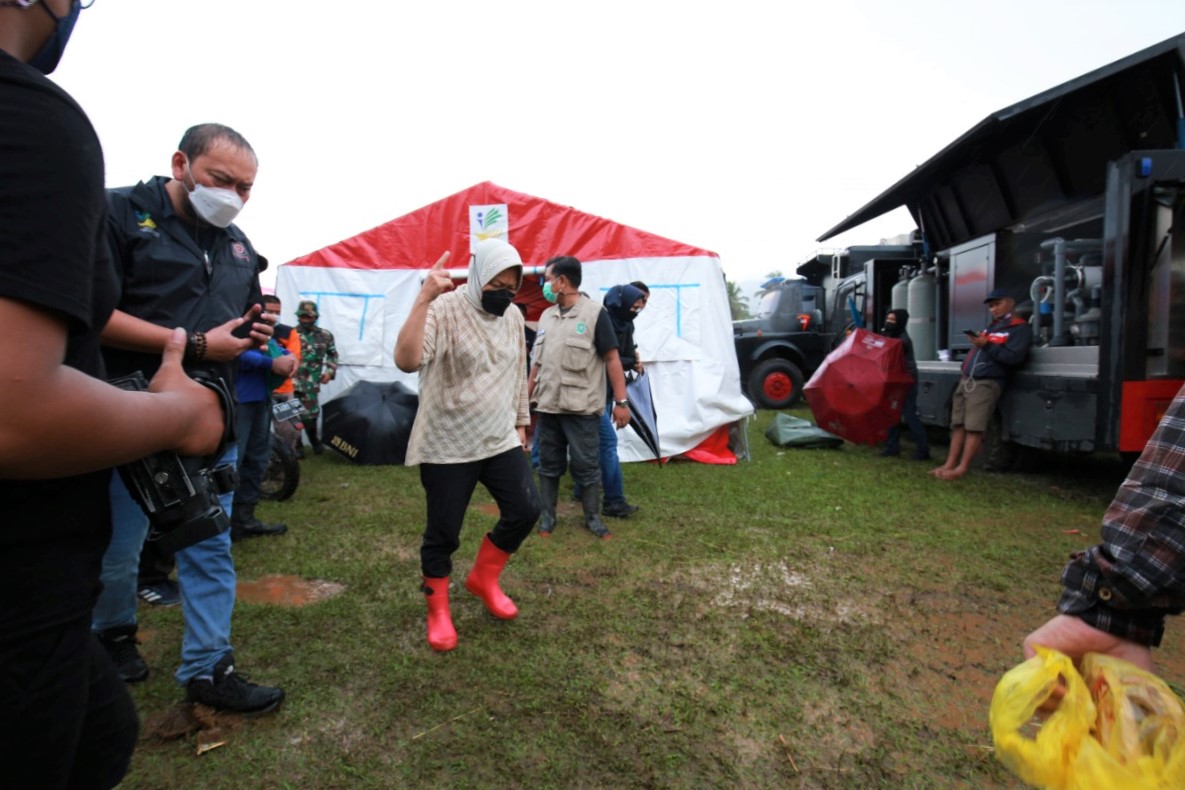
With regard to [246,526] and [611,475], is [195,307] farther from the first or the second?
[611,475]

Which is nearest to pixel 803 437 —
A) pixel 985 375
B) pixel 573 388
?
pixel 985 375

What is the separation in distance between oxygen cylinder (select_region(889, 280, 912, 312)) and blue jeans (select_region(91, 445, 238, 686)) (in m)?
8.84

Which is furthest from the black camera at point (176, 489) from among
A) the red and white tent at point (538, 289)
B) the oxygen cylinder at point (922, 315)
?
the oxygen cylinder at point (922, 315)

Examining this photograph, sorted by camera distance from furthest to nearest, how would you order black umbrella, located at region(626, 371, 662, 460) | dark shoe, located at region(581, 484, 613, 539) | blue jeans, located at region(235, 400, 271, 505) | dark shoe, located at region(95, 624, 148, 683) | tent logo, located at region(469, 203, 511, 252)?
tent logo, located at region(469, 203, 511, 252), black umbrella, located at region(626, 371, 662, 460), dark shoe, located at region(581, 484, 613, 539), blue jeans, located at region(235, 400, 271, 505), dark shoe, located at region(95, 624, 148, 683)

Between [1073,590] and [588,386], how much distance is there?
3564 millimetres

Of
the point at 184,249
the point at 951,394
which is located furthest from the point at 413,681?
the point at 951,394

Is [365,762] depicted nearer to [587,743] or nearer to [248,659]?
[587,743]

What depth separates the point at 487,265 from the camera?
2.98m

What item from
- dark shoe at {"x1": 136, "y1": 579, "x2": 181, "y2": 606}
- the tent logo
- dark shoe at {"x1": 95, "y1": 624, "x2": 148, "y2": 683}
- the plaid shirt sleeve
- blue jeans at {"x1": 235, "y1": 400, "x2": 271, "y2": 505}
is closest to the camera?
the plaid shirt sleeve

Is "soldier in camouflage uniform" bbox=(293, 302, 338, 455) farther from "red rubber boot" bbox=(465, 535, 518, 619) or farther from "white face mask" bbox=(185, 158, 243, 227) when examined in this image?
"white face mask" bbox=(185, 158, 243, 227)

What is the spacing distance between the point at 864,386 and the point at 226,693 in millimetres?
6470

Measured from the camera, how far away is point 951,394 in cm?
719

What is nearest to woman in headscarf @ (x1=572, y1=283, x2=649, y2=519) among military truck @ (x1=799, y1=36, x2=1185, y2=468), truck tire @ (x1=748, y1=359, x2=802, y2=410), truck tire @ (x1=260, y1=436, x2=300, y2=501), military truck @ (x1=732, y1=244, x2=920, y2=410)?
truck tire @ (x1=260, y1=436, x2=300, y2=501)

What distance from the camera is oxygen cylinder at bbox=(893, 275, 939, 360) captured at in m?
8.77
